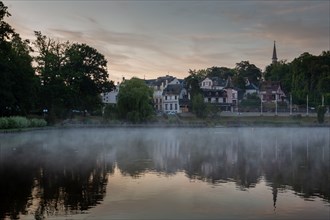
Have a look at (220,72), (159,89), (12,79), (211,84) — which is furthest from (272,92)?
(12,79)

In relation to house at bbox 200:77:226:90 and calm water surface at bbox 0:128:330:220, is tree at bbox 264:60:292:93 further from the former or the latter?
calm water surface at bbox 0:128:330:220

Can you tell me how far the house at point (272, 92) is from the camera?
135200 millimetres

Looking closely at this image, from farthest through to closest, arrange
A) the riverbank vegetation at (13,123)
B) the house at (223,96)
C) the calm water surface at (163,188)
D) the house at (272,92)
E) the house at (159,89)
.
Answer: the house at (159,89), the house at (272,92), the house at (223,96), the riverbank vegetation at (13,123), the calm water surface at (163,188)

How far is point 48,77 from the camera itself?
83.4 metres

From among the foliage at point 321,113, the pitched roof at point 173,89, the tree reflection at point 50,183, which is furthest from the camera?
the pitched roof at point 173,89

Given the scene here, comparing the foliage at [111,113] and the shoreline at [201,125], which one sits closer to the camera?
the shoreline at [201,125]

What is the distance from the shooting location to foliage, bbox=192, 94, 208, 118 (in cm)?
10625

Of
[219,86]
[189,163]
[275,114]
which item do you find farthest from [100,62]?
[189,163]

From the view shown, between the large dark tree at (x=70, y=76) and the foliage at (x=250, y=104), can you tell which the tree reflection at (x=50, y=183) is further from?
the foliage at (x=250, y=104)

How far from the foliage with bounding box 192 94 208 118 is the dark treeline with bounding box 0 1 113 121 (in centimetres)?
2063

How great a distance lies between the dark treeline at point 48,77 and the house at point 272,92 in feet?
186

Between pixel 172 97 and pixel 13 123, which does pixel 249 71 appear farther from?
pixel 13 123

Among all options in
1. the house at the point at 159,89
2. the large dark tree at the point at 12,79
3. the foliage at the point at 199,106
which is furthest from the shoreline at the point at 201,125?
the house at the point at 159,89

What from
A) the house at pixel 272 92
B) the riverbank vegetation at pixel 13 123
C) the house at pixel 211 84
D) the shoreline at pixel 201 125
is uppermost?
the house at pixel 211 84
